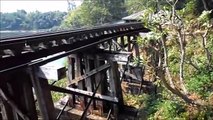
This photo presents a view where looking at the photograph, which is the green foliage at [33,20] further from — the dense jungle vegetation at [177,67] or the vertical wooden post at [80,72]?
the dense jungle vegetation at [177,67]

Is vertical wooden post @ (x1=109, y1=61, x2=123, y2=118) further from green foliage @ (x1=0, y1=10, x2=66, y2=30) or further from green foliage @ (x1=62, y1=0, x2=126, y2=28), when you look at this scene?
green foliage @ (x1=0, y1=10, x2=66, y2=30)

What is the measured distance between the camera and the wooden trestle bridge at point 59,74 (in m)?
5.20

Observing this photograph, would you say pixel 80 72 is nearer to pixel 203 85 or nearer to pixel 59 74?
pixel 203 85

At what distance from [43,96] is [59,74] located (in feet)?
1.96

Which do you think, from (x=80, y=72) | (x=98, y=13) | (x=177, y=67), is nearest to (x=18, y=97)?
(x=80, y=72)

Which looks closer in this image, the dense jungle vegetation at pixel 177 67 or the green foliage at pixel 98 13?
the dense jungle vegetation at pixel 177 67

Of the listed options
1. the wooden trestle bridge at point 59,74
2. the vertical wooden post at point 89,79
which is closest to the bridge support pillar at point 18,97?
the wooden trestle bridge at point 59,74

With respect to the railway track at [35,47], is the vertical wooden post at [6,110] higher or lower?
lower

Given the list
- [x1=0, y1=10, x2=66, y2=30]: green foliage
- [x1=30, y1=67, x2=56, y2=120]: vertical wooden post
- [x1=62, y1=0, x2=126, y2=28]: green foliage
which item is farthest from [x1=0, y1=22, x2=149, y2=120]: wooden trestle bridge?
[x1=0, y1=10, x2=66, y2=30]: green foliage

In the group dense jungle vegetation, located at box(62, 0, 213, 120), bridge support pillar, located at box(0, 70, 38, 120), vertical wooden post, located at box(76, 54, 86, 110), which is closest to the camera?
bridge support pillar, located at box(0, 70, 38, 120)

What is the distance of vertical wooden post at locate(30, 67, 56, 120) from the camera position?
518cm

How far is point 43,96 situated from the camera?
207 inches

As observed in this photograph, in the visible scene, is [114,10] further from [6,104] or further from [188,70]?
[6,104]

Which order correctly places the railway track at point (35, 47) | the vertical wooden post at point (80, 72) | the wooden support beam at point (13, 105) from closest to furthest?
the wooden support beam at point (13, 105), the railway track at point (35, 47), the vertical wooden post at point (80, 72)
